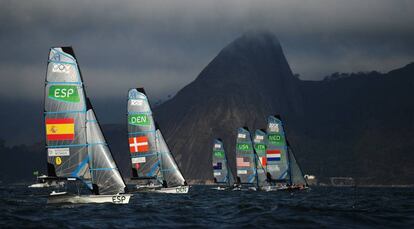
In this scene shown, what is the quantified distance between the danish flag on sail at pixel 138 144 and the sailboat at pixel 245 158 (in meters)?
39.1

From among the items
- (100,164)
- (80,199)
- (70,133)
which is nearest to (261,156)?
(100,164)

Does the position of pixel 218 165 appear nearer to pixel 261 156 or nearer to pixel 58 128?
pixel 261 156

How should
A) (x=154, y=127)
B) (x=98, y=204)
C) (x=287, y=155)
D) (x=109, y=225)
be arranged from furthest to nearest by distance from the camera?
(x=287, y=155) → (x=154, y=127) → (x=98, y=204) → (x=109, y=225)

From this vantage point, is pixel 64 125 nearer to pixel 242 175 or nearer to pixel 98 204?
pixel 98 204

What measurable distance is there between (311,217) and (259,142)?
91.1 m

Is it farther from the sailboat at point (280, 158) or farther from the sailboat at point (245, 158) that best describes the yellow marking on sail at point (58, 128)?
the sailboat at point (245, 158)

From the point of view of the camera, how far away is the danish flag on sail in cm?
9788

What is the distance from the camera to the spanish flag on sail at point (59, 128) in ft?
201

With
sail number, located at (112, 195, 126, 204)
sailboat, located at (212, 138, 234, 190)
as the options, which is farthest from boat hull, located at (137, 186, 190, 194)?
sailboat, located at (212, 138, 234, 190)

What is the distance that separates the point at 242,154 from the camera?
136 metres

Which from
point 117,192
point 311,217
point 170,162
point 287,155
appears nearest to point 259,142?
point 287,155

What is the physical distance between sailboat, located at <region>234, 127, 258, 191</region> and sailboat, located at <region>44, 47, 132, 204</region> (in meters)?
73.9

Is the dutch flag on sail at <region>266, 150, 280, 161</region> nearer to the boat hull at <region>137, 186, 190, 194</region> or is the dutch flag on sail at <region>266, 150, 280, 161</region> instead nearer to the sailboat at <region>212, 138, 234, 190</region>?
the boat hull at <region>137, 186, 190, 194</region>

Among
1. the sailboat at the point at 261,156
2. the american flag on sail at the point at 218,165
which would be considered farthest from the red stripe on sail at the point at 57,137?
the american flag on sail at the point at 218,165
